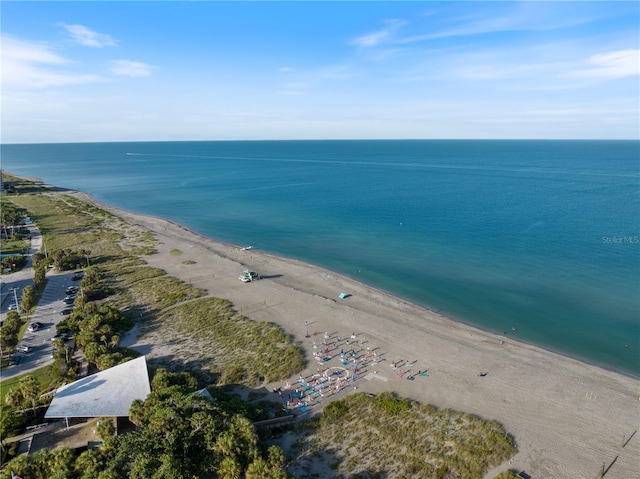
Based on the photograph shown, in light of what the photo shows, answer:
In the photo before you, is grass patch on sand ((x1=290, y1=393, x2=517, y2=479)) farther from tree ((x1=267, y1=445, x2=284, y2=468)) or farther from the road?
the road

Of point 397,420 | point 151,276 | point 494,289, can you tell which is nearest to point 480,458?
point 397,420

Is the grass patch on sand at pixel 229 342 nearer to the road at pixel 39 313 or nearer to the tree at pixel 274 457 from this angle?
the road at pixel 39 313

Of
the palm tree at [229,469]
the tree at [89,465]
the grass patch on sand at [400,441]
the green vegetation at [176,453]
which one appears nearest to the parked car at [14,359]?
the green vegetation at [176,453]

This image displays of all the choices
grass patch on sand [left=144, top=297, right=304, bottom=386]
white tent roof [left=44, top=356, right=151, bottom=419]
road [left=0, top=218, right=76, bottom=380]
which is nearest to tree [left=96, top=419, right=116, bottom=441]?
white tent roof [left=44, top=356, right=151, bottom=419]

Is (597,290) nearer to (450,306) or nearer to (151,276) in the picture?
(450,306)

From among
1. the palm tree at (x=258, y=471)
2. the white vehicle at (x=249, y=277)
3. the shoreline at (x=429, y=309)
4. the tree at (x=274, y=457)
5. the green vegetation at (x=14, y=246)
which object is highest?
the palm tree at (x=258, y=471)

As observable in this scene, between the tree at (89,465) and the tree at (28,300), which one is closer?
the tree at (89,465)

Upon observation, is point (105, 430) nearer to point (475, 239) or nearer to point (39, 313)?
point (39, 313)
